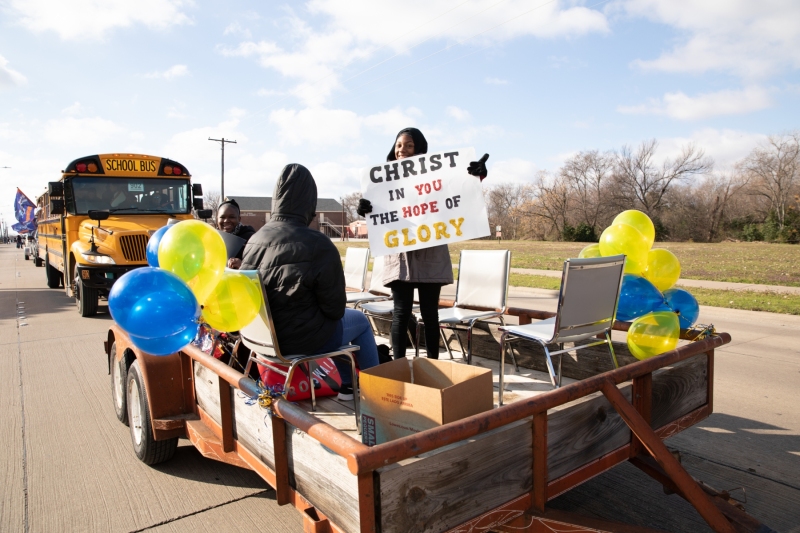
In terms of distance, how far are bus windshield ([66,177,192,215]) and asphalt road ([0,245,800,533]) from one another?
554 cm

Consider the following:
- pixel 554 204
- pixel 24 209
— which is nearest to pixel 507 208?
pixel 554 204

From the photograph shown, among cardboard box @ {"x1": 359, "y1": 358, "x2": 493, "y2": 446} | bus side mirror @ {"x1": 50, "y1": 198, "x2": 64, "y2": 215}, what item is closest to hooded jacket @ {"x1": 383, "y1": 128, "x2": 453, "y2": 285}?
cardboard box @ {"x1": 359, "y1": 358, "x2": 493, "y2": 446}

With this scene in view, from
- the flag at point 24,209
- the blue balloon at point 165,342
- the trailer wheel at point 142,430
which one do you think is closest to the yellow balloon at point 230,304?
the blue balloon at point 165,342

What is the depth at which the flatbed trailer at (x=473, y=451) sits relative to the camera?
5.83ft

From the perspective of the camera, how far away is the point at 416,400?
2191 mm

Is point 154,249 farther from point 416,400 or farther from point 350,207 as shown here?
point 350,207

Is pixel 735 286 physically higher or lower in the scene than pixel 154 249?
lower

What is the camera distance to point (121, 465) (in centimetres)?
394

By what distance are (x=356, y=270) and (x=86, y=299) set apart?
21.6 ft

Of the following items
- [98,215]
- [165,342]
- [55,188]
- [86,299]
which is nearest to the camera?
[165,342]

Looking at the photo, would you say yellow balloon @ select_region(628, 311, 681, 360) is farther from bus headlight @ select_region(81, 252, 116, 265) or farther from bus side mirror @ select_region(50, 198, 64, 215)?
bus side mirror @ select_region(50, 198, 64, 215)

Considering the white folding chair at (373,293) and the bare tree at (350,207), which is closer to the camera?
the white folding chair at (373,293)

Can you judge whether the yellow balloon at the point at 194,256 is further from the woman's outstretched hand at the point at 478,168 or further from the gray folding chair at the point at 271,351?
the woman's outstretched hand at the point at 478,168

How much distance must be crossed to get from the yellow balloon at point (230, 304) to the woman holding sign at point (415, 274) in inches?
53.1
